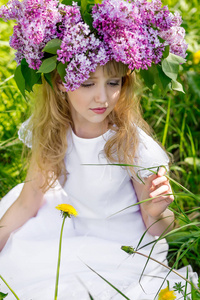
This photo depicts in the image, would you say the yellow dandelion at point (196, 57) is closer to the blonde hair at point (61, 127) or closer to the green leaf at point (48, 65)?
the blonde hair at point (61, 127)

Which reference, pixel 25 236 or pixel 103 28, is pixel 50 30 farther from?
pixel 25 236

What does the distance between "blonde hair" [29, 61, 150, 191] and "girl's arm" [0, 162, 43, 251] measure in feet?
0.16

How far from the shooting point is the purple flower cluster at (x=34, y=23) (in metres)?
1.56

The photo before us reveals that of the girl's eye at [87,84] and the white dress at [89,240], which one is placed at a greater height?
the girl's eye at [87,84]

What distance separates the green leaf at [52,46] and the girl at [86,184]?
0.03m

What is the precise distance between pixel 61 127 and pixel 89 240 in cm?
51

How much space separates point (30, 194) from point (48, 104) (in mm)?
440

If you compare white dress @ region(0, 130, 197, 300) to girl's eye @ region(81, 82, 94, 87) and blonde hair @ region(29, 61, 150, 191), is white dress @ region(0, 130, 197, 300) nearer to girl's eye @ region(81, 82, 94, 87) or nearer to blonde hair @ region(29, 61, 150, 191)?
blonde hair @ region(29, 61, 150, 191)

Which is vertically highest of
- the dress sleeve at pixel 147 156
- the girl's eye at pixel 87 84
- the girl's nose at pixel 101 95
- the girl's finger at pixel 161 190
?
the girl's eye at pixel 87 84

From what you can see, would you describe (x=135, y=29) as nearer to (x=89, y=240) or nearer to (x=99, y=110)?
(x=99, y=110)

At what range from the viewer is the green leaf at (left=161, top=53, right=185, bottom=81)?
5.52 feet

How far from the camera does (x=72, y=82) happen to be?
1.60 meters

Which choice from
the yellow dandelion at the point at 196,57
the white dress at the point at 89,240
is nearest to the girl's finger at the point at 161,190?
the white dress at the point at 89,240

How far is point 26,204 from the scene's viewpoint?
7.22ft
